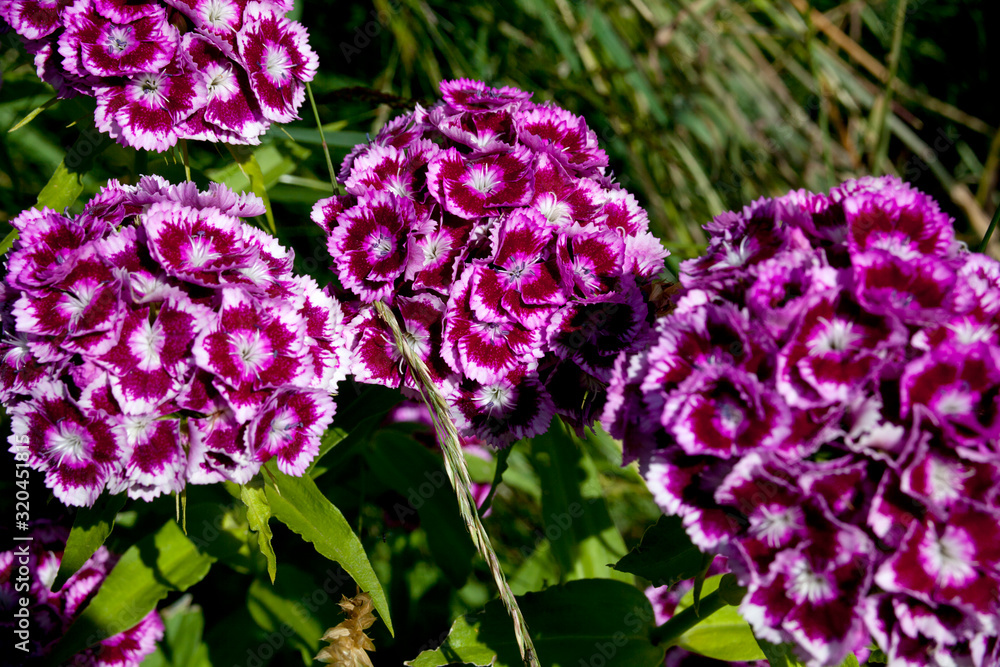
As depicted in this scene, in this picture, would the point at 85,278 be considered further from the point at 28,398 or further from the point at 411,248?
the point at 411,248

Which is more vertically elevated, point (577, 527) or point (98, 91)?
point (98, 91)

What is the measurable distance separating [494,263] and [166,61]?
1.04 metres

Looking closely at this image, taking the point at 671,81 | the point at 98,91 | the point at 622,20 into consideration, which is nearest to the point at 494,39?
the point at 622,20

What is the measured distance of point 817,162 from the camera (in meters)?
4.41

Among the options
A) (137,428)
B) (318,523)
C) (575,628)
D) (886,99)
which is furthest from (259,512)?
(886,99)

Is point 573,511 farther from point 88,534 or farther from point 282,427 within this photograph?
point 88,534

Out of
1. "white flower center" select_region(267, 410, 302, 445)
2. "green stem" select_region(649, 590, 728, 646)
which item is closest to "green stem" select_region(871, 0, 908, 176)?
"green stem" select_region(649, 590, 728, 646)

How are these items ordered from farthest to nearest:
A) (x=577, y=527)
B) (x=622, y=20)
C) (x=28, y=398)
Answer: (x=622, y=20) → (x=577, y=527) → (x=28, y=398)

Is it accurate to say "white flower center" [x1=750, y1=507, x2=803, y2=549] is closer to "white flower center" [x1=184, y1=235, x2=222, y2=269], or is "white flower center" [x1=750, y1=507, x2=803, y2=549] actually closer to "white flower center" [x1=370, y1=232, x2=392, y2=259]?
"white flower center" [x1=370, y1=232, x2=392, y2=259]

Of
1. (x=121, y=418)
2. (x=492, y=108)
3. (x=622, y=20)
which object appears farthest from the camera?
(x=622, y=20)

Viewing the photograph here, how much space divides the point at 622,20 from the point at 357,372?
324cm

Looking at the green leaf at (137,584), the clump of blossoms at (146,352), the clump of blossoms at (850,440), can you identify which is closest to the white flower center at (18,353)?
the clump of blossoms at (146,352)

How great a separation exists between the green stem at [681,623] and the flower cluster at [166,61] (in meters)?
1.80

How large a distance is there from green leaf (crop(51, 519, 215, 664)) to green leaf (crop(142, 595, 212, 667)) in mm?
369
